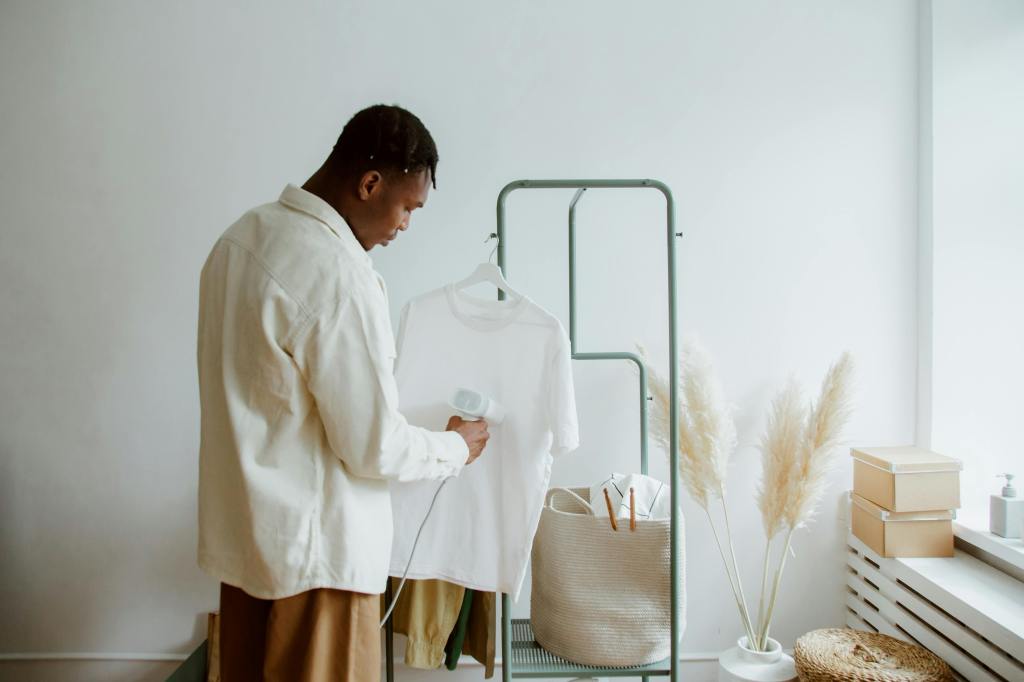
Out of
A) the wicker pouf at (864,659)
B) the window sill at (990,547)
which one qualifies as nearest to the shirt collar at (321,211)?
the wicker pouf at (864,659)

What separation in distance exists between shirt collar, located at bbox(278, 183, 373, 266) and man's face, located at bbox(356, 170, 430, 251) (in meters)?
0.07

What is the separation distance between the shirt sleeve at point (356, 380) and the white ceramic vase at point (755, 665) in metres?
1.41

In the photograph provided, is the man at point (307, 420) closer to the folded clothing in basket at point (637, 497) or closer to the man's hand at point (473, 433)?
the man's hand at point (473, 433)

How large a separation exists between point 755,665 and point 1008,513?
0.82 m

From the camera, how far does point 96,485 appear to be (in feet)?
8.04

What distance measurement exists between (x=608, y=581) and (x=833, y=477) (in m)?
1.02

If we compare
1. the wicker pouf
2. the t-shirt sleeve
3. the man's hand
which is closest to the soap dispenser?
the wicker pouf

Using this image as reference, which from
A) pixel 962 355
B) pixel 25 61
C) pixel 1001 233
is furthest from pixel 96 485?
pixel 1001 233

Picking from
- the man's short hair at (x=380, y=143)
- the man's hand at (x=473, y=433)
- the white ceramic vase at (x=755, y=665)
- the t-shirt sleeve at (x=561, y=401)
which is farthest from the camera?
the white ceramic vase at (x=755, y=665)

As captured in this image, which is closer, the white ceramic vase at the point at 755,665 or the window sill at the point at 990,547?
the window sill at the point at 990,547

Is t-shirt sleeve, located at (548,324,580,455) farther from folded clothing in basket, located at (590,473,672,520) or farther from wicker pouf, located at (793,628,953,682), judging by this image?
wicker pouf, located at (793,628,953,682)

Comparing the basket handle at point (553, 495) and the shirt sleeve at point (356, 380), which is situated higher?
the shirt sleeve at point (356, 380)

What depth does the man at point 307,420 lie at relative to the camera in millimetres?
1259

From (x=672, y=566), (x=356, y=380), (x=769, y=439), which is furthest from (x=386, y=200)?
(x=769, y=439)
